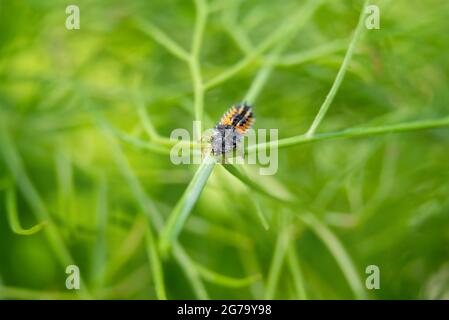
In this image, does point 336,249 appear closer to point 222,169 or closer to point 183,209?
point 222,169

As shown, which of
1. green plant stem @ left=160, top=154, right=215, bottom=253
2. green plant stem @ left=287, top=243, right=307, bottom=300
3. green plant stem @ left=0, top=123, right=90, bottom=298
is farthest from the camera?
green plant stem @ left=0, top=123, right=90, bottom=298

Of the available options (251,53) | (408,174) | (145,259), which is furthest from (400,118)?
(145,259)

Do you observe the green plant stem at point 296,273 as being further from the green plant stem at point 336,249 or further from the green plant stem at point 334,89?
the green plant stem at point 334,89

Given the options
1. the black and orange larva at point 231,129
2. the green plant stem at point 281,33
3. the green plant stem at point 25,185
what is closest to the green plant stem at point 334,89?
the black and orange larva at point 231,129

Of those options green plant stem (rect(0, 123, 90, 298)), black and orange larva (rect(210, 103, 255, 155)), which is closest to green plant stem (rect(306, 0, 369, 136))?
black and orange larva (rect(210, 103, 255, 155))

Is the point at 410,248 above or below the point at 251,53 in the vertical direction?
below

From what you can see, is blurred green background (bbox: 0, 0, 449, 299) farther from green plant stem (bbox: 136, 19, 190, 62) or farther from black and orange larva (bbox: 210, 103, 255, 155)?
black and orange larva (bbox: 210, 103, 255, 155)
